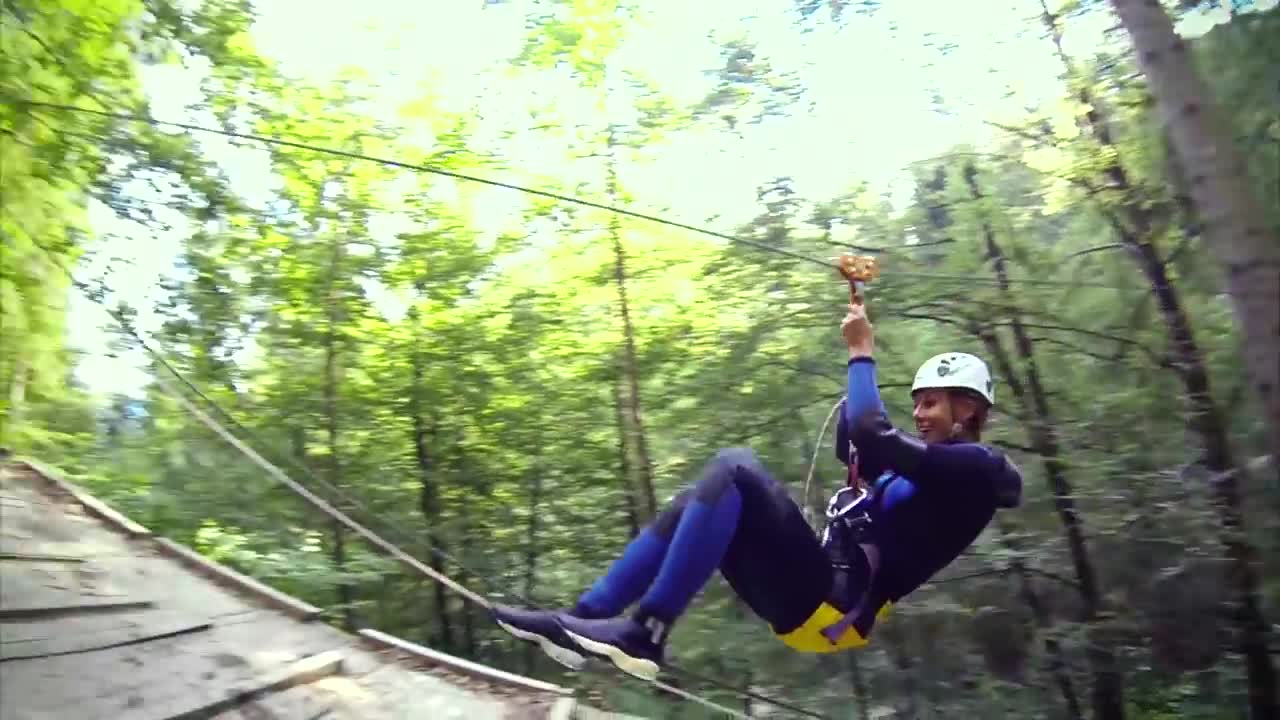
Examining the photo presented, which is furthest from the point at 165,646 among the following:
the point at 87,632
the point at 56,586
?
the point at 56,586

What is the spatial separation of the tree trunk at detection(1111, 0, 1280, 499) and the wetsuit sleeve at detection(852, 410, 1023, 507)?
1.27 ft

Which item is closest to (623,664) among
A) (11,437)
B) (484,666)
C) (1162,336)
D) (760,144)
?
(484,666)

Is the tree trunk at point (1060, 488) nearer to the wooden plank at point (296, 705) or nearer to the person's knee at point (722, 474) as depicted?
the person's knee at point (722, 474)

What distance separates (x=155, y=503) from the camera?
2584 mm

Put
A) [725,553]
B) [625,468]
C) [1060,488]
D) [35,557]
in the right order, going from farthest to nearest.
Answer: [625,468], [1060,488], [35,557], [725,553]

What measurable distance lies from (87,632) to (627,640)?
114cm

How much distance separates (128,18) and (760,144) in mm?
1844

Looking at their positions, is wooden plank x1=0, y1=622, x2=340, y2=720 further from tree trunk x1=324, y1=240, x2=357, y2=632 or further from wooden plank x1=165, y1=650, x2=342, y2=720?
tree trunk x1=324, y1=240, x2=357, y2=632

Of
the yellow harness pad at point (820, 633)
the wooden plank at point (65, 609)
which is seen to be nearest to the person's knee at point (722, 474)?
the yellow harness pad at point (820, 633)

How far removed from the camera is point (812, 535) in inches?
63.0

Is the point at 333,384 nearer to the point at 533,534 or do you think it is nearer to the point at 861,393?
the point at 533,534

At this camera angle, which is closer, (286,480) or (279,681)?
(279,681)

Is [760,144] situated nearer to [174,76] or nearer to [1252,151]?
[1252,151]

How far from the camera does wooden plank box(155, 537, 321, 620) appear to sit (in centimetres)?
232
